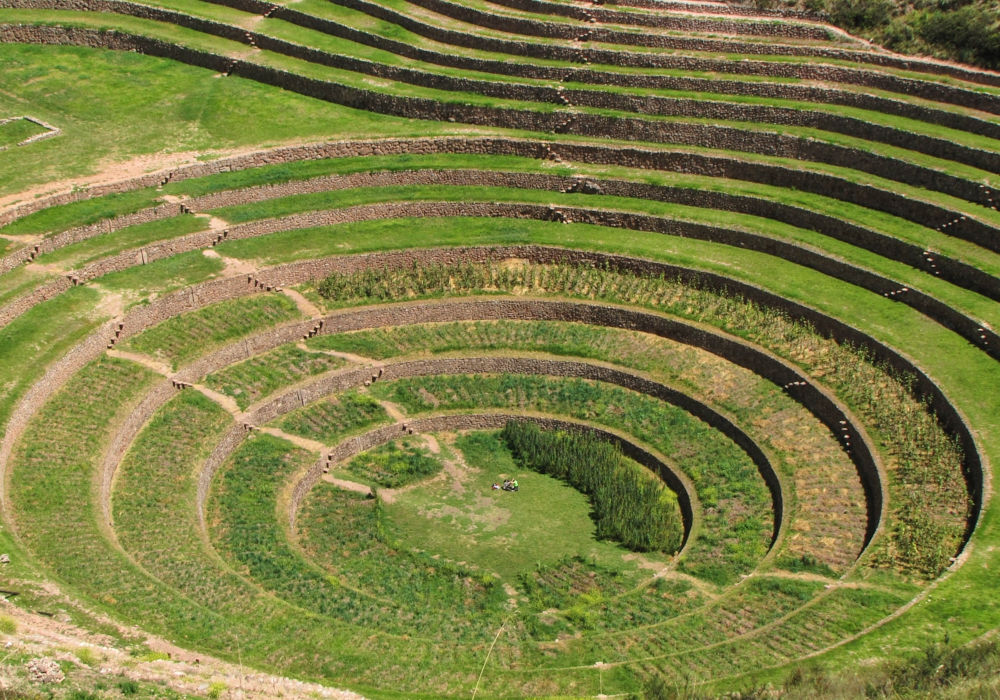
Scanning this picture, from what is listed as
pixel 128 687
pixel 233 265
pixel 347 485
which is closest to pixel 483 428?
pixel 347 485

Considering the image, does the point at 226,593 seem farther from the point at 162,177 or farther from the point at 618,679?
the point at 162,177

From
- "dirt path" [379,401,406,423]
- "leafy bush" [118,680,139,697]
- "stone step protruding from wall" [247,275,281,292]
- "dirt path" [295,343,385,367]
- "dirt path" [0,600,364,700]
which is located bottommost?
"leafy bush" [118,680,139,697]

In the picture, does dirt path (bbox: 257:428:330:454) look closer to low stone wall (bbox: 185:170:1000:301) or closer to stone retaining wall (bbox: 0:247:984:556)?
stone retaining wall (bbox: 0:247:984:556)

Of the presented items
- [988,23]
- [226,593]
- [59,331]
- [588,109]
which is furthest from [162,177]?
[988,23]

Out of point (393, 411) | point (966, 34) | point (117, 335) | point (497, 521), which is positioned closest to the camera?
point (497, 521)

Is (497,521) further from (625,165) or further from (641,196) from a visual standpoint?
(625,165)

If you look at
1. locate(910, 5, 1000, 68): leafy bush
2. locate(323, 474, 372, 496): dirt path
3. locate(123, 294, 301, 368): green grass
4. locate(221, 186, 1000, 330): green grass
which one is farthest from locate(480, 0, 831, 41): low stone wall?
locate(323, 474, 372, 496): dirt path

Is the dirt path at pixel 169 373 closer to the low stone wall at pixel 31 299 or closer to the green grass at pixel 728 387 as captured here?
the low stone wall at pixel 31 299
